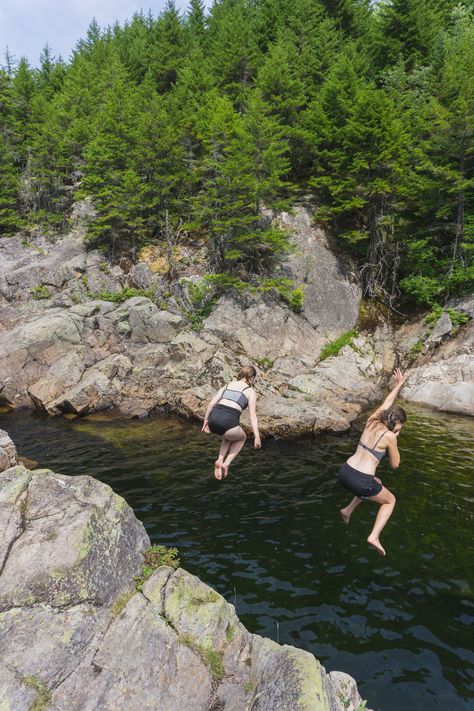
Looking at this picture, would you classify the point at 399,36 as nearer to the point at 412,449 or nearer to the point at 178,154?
the point at 178,154

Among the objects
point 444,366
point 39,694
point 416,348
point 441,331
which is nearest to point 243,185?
point 416,348

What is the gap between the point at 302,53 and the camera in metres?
33.3

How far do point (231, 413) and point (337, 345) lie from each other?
17.6 metres

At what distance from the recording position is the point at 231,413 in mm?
9031

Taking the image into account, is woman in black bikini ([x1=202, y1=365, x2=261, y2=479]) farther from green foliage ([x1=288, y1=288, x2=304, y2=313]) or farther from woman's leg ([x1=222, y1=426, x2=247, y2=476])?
green foliage ([x1=288, y1=288, x2=304, y2=313])

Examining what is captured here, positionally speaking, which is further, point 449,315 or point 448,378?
point 449,315

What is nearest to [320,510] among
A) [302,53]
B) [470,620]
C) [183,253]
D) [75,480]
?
[470,620]

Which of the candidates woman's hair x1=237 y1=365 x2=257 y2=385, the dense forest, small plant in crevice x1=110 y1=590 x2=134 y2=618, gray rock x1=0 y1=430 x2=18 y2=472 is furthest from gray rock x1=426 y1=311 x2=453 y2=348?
small plant in crevice x1=110 y1=590 x2=134 y2=618

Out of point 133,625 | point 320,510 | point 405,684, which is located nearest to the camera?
point 133,625

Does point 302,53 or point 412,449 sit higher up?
point 302,53

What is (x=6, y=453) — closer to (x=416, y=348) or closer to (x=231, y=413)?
(x=231, y=413)

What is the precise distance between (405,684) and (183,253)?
28393mm

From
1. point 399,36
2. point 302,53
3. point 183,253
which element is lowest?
point 183,253

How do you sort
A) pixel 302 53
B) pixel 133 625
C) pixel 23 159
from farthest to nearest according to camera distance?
pixel 23 159 → pixel 302 53 → pixel 133 625
